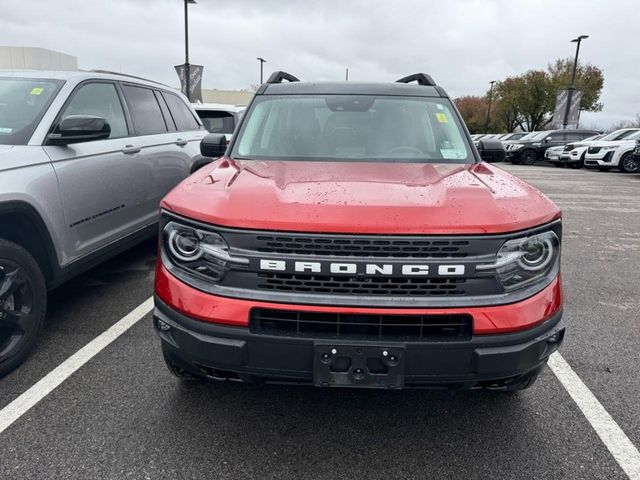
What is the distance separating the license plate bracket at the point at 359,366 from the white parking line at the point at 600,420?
3.93ft

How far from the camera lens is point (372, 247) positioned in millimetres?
2023

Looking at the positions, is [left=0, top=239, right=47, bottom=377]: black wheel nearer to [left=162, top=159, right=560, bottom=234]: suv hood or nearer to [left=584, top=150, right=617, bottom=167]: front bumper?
[left=162, top=159, right=560, bottom=234]: suv hood

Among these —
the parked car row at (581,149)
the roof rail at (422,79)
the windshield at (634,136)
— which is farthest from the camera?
the windshield at (634,136)

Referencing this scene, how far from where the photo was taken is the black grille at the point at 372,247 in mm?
2018

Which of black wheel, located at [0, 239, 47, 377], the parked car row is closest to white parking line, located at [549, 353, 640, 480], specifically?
black wheel, located at [0, 239, 47, 377]

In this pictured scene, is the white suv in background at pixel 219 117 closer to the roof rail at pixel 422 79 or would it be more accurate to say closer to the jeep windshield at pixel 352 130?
the roof rail at pixel 422 79

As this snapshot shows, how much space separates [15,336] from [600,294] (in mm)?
4801

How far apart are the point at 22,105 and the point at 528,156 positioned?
84.7 ft

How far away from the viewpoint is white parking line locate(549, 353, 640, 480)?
7.63 feet

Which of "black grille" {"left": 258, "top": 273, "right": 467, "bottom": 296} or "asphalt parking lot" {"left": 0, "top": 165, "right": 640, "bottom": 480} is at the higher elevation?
"black grille" {"left": 258, "top": 273, "right": 467, "bottom": 296}

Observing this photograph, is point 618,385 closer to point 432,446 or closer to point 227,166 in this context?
point 432,446

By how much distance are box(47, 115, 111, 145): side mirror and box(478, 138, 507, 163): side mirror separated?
2734 millimetres

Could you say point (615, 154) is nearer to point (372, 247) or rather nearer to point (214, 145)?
point (214, 145)

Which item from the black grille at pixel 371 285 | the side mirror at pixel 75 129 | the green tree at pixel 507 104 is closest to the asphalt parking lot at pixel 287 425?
the black grille at pixel 371 285
